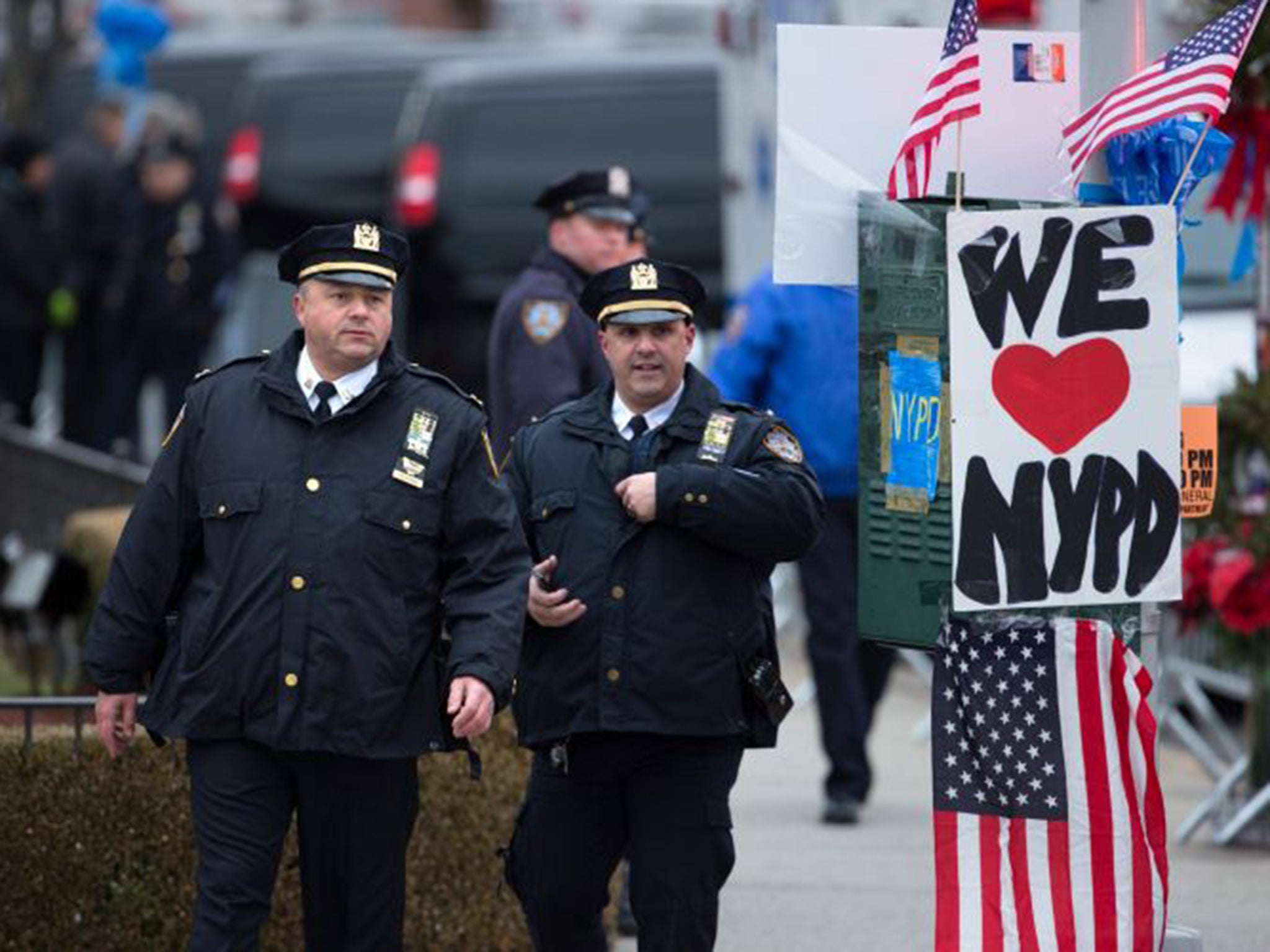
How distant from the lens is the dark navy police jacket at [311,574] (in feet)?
21.2

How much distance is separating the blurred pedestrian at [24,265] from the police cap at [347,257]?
10952mm

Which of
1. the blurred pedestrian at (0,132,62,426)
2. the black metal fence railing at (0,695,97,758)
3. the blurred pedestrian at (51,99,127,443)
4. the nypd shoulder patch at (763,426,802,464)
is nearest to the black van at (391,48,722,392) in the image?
the blurred pedestrian at (51,99,127,443)

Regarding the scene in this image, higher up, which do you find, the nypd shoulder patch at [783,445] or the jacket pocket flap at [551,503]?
the nypd shoulder patch at [783,445]

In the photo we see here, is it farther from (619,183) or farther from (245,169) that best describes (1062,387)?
(245,169)

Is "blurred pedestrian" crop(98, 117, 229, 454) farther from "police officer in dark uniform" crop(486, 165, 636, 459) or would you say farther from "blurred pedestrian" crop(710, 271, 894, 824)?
"police officer in dark uniform" crop(486, 165, 636, 459)

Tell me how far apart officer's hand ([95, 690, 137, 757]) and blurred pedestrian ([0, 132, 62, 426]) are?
10902 millimetres

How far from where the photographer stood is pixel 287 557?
6.48 meters

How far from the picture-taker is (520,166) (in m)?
20.8

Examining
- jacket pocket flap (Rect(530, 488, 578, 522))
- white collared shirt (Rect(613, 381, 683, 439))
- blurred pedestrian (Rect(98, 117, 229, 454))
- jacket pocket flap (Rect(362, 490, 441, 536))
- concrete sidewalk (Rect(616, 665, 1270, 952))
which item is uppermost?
blurred pedestrian (Rect(98, 117, 229, 454))

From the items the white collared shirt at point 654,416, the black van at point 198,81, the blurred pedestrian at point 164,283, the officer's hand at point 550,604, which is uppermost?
the black van at point 198,81

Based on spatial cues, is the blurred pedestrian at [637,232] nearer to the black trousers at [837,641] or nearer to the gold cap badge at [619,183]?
the gold cap badge at [619,183]


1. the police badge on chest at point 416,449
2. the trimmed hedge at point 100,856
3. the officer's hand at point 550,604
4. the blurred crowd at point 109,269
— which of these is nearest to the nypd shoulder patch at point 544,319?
the trimmed hedge at point 100,856

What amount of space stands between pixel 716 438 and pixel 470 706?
36.2 inches

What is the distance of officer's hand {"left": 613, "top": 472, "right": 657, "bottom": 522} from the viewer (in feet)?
22.1
